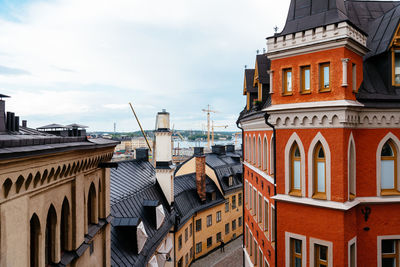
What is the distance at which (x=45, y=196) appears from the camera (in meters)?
6.64

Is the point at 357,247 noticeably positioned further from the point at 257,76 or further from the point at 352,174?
the point at 257,76

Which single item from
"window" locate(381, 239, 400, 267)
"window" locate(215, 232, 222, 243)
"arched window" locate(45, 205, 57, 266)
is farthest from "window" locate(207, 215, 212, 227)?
"arched window" locate(45, 205, 57, 266)

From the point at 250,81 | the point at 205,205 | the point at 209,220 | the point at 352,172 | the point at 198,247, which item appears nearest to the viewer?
the point at 352,172

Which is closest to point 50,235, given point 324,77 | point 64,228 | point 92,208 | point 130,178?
point 64,228

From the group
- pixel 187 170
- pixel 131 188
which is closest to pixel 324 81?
pixel 131 188

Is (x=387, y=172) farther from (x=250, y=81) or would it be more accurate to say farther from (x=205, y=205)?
(x=205, y=205)

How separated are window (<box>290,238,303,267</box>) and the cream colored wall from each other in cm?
856

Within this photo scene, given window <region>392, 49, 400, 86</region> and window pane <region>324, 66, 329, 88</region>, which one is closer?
window pane <region>324, 66, 329, 88</region>

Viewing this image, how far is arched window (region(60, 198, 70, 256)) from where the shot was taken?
26.4 ft

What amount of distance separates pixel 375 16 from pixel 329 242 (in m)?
12.5

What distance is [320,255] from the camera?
40.2 ft

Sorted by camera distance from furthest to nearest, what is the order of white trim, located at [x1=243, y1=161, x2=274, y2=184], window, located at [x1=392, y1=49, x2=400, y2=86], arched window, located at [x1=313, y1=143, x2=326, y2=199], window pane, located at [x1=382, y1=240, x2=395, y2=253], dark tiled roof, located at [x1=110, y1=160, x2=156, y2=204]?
dark tiled roof, located at [x1=110, y1=160, x2=156, y2=204], white trim, located at [x1=243, y1=161, x2=274, y2=184], window, located at [x1=392, y1=49, x2=400, y2=86], window pane, located at [x1=382, y1=240, x2=395, y2=253], arched window, located at [x1=313, y1=143, x2=326, y2=199]

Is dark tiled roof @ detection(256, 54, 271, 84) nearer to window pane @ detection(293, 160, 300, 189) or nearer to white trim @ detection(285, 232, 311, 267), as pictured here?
window pane @ detection(293, 160, 300, 189)

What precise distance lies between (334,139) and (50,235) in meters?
10.6
